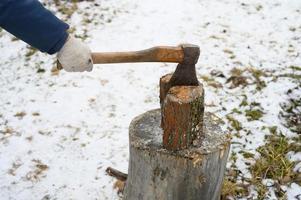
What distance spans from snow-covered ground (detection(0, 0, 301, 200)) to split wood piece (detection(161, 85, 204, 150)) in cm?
134

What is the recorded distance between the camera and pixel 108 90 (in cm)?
499

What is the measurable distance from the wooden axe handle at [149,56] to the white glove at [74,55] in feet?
0.20

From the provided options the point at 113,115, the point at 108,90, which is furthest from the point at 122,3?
→ the point at 113,115

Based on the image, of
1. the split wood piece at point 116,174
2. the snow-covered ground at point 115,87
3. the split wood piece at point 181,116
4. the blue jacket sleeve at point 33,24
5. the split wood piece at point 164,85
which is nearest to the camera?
the blue jacket sleeve at point 33,24

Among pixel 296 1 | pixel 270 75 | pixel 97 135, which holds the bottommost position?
pixel 97 135

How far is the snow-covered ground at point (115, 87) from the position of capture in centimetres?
393

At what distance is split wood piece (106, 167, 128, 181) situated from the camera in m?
3.69

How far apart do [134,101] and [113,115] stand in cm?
36

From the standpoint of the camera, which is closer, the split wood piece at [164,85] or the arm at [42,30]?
the arm at [42,30]

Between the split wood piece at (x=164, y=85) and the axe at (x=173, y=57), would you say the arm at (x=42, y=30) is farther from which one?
the split wood piece at (x=164, y=85)

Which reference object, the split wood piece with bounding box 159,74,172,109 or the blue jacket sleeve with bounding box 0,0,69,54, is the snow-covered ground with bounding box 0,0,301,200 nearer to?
the split wood piece with bounding box 159,74,172,109

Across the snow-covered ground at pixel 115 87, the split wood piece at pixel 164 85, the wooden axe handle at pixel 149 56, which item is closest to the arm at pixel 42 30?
the wooden axe handle at pixel 149 56

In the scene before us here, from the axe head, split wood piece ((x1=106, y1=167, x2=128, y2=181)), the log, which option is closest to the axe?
the axe head

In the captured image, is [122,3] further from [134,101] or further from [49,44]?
[49,44]
